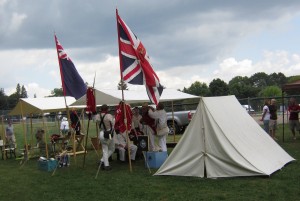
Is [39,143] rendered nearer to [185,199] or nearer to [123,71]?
[123,71]

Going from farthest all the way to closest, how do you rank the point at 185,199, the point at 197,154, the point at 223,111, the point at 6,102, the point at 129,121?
1. the point at 6,102
2. the point at 129,121
3. the point at 223,111
4. the point at 197,154
5. the point at 185,199

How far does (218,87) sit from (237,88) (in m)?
10.1

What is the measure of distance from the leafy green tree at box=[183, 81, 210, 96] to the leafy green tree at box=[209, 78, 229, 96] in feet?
4.93

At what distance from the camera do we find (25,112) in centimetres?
1429

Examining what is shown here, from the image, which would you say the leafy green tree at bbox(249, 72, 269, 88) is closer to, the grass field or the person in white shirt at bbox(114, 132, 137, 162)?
the person in white shirt at bbox(114, 132, 137, 162)

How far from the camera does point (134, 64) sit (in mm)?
9953

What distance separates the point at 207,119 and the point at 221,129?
39 centimetres

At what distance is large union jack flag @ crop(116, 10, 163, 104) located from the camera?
9883mm

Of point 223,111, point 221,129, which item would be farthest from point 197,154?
point 223,111

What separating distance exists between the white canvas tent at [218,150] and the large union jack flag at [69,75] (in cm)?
496

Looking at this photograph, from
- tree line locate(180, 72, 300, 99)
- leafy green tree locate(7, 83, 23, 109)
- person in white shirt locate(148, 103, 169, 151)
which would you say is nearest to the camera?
person in white shirt locate(148, 103, 169, 151)

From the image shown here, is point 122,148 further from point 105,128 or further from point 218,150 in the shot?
point 218,150

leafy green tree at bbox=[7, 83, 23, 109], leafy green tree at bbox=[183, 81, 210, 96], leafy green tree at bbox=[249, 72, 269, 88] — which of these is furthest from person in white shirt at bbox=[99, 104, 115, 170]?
leafy green tree at bbox=[249, 72, 269, 88]

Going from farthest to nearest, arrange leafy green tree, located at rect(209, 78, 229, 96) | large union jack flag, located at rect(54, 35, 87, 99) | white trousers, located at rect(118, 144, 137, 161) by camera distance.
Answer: leafy green tree, located at rect(209, 78, 229, 96), large union jack flag, located at rect(54, 35, 87, 99), white trousers, located at rect(118, 144, 137, 161)
